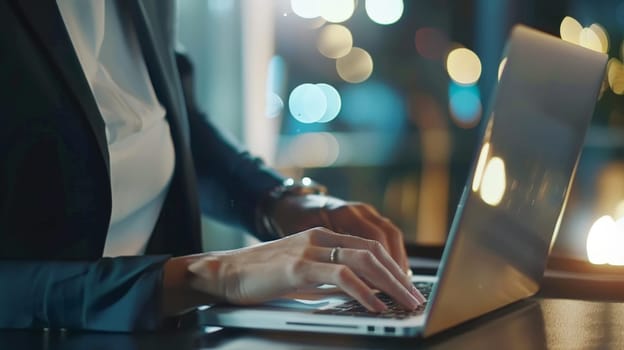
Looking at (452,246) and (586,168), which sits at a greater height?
(452,246)

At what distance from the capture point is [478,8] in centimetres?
311

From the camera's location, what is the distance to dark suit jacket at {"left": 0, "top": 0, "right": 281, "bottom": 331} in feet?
2.67

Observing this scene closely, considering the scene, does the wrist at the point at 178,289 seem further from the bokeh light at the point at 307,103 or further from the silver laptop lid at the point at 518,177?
the bokeh light at the point at 307,103

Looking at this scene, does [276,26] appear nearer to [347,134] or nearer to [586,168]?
[347,134]

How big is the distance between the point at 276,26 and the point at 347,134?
82cm

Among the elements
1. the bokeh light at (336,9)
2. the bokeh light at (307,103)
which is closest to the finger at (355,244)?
the bokeh light at (307,103)

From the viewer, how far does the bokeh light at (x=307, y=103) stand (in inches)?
104

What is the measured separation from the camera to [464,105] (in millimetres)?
3199

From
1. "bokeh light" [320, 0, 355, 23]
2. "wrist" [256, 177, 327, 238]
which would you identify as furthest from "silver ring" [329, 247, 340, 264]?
"bokeh light" [320, 0, 355, 23]

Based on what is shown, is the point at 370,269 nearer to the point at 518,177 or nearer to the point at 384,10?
the point at 518,177

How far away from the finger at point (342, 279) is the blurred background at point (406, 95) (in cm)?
160

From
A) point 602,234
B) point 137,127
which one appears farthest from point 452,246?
point 602,234

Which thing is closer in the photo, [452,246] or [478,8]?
[452,246]

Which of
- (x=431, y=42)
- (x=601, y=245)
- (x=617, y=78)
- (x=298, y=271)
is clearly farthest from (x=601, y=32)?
(x=298, y=271)
